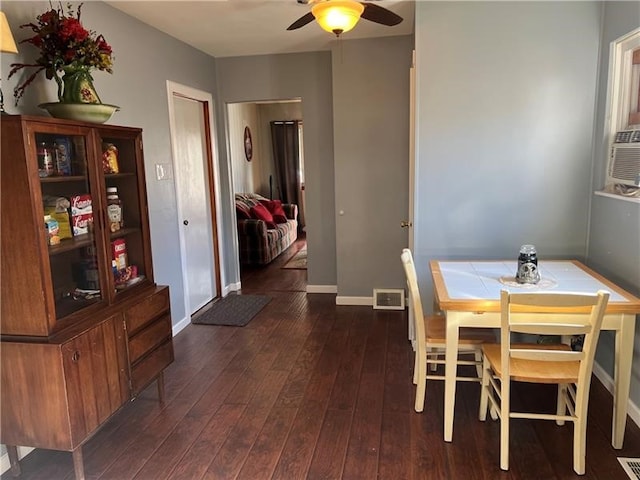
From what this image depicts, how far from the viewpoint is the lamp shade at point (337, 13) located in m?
2.32

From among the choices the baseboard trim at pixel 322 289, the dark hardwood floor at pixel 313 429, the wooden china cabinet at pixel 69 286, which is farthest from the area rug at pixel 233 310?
the wooden china cabinet at pixel 69 286

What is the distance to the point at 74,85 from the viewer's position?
235cm

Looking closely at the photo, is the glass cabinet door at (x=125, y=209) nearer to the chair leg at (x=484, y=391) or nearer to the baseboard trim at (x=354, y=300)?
the chair leg at (x=484, y=391)

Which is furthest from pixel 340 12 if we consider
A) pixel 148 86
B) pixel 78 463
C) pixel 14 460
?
pixel 14 460

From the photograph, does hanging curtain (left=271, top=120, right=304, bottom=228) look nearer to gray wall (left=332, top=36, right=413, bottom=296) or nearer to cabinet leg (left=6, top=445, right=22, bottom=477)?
gray wall (left=332, top=36, right=413, bottom=296)

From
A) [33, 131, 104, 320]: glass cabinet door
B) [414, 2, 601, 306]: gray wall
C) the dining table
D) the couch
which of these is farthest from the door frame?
the dining table

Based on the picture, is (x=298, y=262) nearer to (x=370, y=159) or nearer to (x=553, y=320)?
(x=370, y=159)

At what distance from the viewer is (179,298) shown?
4.09 m

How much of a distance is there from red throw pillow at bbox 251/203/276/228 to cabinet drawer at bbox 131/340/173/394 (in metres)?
3.85

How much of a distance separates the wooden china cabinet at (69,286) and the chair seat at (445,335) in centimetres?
163

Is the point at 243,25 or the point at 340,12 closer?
the point at 340,12

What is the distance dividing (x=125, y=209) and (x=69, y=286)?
592mm

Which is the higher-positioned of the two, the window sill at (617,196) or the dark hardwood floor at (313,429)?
the window sill at (617,196)

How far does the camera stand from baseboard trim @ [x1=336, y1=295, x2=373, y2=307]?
4613 mm
